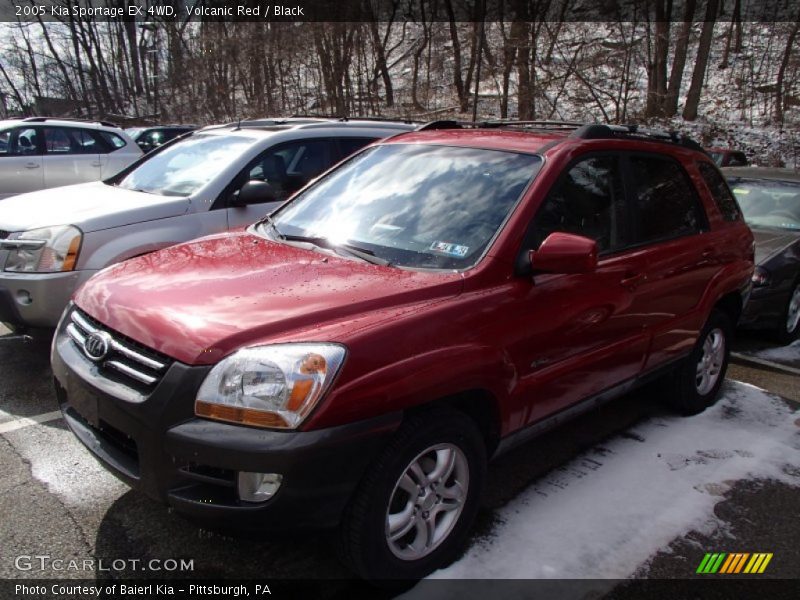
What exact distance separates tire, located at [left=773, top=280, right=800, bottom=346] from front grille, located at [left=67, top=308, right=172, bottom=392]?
5.97 meters

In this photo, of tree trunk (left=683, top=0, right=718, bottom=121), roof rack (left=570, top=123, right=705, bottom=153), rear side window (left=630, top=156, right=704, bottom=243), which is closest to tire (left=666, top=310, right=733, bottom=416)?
rear side window (left=630, top=156, right=704, bottom=243)

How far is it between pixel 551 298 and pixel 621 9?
23.9 m

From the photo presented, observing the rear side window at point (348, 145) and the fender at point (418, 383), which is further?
the rear side window at point (348, 145)

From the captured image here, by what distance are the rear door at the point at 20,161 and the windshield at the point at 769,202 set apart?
10.1 m

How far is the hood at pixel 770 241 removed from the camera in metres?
6.05

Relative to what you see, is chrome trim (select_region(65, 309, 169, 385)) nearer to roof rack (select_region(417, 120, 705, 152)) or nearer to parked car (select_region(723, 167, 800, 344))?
roof rack (select_region(417, 120, 705, 152))

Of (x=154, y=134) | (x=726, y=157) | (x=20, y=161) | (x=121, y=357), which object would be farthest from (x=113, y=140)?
(x=726, y=157)

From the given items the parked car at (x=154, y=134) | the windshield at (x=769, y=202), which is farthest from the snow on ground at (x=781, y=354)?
the parked car at (x=154, y=134)

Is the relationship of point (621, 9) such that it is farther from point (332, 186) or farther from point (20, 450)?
point (20, 450)

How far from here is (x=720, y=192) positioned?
14.8 ft

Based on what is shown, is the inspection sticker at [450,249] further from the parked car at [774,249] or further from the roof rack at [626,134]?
the parked car at [774,249]

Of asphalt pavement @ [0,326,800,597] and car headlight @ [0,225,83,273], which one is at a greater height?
car headlight @ [0,225,83,273]

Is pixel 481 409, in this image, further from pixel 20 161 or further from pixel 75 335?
pixel 20 161

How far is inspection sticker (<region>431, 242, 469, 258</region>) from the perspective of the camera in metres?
2.87
